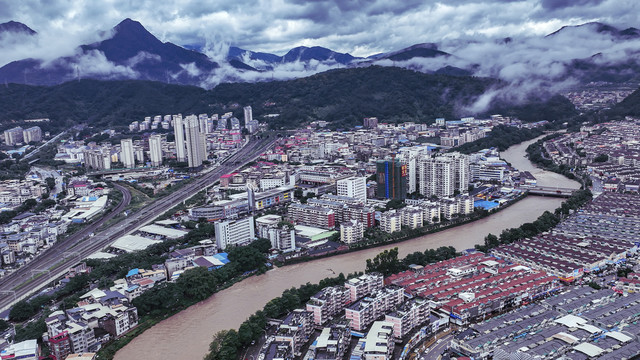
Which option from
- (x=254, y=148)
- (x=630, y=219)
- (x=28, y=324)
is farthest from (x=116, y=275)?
(x=254, y=148)

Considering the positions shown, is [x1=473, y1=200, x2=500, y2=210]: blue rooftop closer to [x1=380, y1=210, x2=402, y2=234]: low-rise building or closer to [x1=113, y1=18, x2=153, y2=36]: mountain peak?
[x1=380, y1=210, x2=402, y2=234]: low-rise building

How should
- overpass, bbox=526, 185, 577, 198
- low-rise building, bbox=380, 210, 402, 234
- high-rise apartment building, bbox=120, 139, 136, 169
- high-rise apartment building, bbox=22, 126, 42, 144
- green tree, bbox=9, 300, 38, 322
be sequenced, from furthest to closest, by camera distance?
high-rise apartment building, bbox=22, 126, 42, 144
high-rise apartment building, bbox=120, 139, 136, 169
overpass, bbox=526, 185, 577, 198
low-rise building, bbox=380, 210, 402, 234
green tree, bbox=9, 300, 38, 322

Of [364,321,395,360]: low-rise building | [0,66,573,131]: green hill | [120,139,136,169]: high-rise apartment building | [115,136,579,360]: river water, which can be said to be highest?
[0,66,573,131]: green hill

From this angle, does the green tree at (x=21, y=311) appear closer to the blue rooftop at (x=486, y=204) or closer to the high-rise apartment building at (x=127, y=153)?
the blue rooftop at (x=486, y=204)

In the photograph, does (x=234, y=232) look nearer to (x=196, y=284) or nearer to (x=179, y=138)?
(x=196, y=284)

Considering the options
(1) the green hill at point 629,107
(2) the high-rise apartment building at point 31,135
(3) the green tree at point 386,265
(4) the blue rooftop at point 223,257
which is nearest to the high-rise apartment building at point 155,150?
(2) the high-rise apartment building at point 31,135

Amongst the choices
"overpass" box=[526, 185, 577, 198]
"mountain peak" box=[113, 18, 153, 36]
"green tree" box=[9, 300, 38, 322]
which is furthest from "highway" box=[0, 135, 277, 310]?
"mountain peak" box=[113, 18, 153, 36]

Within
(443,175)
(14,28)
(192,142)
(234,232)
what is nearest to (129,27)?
(14,28)
